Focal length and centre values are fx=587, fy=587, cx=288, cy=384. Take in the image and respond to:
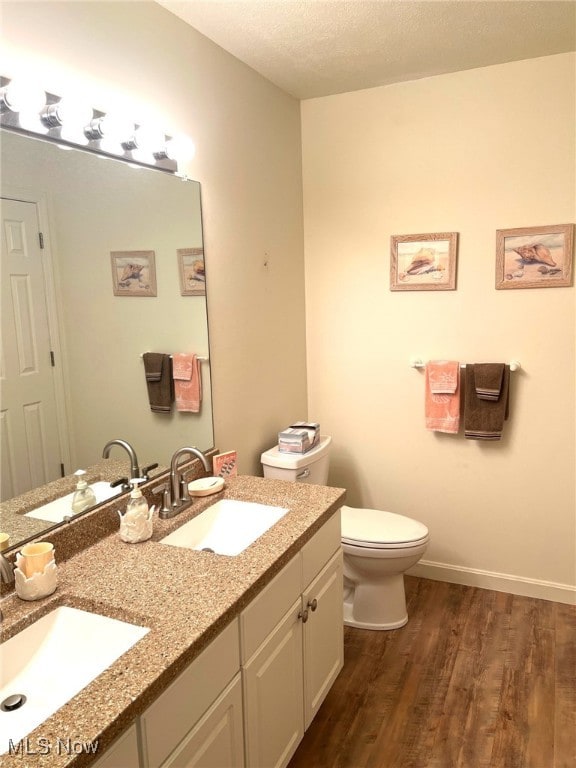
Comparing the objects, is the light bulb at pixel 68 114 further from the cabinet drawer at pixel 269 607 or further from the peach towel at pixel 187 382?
the cabinet drawer at pixel 269 607

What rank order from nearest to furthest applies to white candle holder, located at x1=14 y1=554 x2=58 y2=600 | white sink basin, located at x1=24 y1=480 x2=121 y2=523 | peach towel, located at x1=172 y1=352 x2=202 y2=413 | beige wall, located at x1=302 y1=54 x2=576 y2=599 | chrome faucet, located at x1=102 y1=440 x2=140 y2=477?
white candle holder, located at x1=14 y1=554 x2=58 y2=600 → white sink basin, located at x1=24 y1=480 x2=121 y2=523 → chrome faucet, located at x1=102 y1=440 x2=140 y2=477 → peach towel, located at x1=172 y1=352 x2=202 y2=413 → beige wall, located at x1=302 y1=54 x2=576 y2=599

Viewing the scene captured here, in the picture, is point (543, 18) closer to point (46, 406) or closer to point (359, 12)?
point (359, 12)

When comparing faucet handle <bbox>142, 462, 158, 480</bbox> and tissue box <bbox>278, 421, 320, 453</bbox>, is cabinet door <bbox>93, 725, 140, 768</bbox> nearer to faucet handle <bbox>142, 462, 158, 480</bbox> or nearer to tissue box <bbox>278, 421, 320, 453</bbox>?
faucet handle <bbox>142, 462, 158, 480</bbox>

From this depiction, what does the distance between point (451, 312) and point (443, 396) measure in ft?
1.37

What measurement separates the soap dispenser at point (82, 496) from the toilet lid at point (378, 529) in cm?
120

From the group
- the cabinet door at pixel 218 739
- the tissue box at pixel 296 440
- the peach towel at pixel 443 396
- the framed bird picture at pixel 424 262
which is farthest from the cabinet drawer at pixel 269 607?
the framed bird picture at pixel 424 262

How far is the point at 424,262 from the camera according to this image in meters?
2.92

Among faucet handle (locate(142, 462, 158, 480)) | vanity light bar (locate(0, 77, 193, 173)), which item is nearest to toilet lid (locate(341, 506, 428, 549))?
faucet handle (locate(142, 462, 158, 480))

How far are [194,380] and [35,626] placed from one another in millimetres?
1136

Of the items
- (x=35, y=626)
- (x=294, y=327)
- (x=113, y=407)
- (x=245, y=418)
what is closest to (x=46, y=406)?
(x=113, y=407)

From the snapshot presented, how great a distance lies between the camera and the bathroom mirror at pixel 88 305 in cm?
154

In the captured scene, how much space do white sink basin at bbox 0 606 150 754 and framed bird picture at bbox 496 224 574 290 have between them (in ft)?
7.34

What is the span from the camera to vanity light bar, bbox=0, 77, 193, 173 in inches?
58.8

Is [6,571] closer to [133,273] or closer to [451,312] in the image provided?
[133,273]
